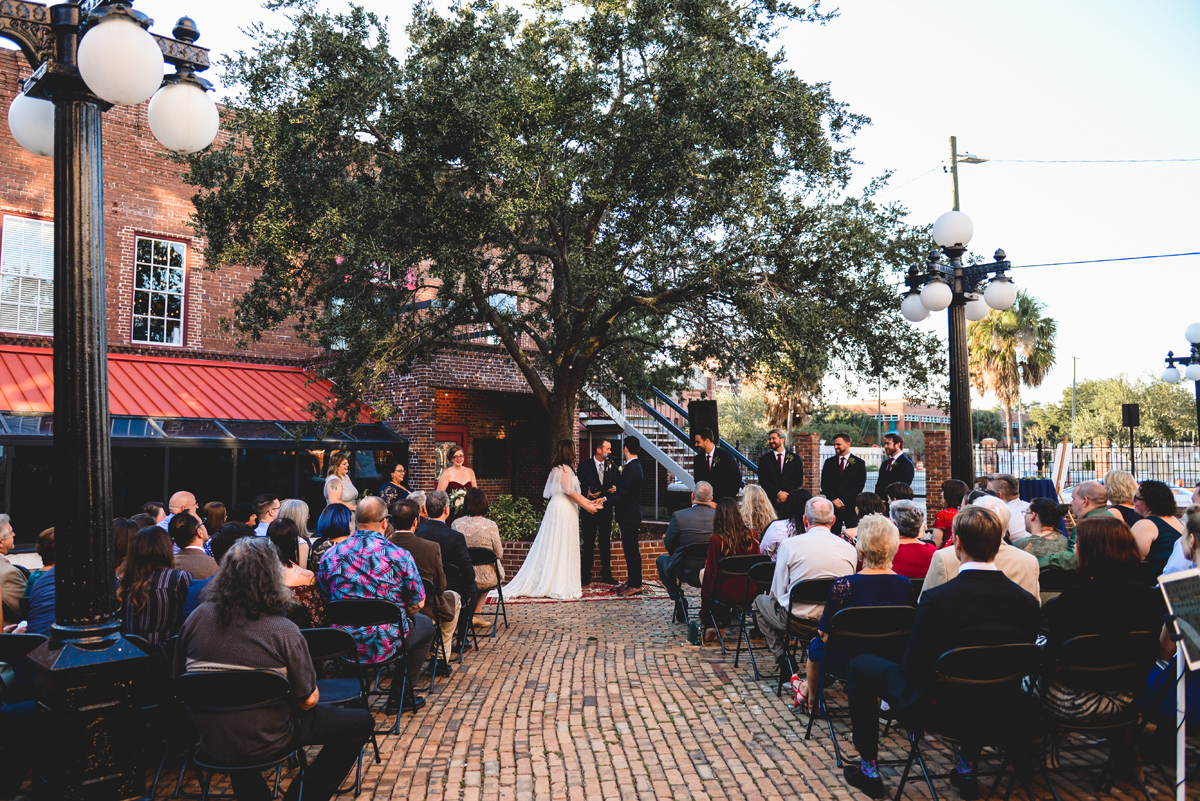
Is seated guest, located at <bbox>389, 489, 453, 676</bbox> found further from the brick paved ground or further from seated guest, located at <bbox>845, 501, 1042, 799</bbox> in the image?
→ seated guest, located at <bbox>845, 501, 1042, 799</bbox>

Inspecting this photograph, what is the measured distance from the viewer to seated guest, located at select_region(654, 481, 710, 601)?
334 inches

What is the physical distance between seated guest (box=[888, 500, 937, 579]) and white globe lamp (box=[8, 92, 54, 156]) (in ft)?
19.7

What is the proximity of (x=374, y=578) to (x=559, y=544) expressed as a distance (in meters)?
5.53

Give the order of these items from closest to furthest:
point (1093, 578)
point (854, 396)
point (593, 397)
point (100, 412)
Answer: point (100, 412) < point (1093, 578) < point (854, 396) < point (593, 397)

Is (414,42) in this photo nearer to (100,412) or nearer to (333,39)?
(333,39)

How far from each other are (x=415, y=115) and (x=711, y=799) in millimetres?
8535

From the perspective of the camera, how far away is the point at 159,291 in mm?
16406

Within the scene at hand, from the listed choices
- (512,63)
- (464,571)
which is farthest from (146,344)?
(464,571)

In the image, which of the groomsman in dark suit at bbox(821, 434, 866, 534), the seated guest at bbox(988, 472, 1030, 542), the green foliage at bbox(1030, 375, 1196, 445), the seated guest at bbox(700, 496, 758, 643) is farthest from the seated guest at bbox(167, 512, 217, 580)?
the green foliage at bbox(1030, 375, 1196, 445)

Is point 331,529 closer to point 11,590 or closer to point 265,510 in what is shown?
point 265,510

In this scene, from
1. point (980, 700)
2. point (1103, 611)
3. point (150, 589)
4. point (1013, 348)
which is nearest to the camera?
point (980, 700)

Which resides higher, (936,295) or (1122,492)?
(936,295)

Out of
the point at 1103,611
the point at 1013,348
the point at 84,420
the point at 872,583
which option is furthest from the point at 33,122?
the point at 1013,348

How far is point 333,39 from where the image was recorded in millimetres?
10000
